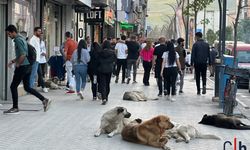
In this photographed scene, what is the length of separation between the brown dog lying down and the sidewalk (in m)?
0.11

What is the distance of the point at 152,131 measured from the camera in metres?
9.36

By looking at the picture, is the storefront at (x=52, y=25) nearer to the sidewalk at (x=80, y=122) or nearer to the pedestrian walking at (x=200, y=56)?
the sidewalk at (x=80, y=122)

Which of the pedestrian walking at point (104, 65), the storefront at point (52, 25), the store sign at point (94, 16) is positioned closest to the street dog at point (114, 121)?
the pedestrian walking at point (104, 65)

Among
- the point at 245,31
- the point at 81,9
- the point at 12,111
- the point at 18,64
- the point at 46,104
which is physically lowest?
the point at 12,111

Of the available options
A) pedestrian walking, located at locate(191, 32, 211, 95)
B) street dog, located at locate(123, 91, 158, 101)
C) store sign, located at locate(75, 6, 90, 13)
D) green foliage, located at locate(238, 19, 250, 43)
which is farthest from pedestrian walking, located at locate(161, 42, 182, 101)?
green foliage, located at locate(238, 19, 250, 43)

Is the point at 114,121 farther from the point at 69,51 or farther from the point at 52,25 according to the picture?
the point at 52,25

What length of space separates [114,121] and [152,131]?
1.14m

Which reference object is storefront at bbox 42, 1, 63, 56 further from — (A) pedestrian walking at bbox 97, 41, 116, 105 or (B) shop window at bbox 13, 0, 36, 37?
(A) pedestrian walking at bbox 97, 41, 116, 105

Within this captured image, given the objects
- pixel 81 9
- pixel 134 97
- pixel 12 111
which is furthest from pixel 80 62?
pixel 81 9

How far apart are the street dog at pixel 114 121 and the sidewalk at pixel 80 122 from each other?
14 cm

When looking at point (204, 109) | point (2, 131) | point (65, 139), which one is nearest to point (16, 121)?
point (2, 131)

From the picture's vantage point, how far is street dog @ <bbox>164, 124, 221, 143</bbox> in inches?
397

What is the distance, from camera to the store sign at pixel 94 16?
92.1 ft

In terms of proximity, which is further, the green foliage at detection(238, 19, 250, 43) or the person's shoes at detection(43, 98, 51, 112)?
the green foliage at detection(238, 19, 250, 43)
